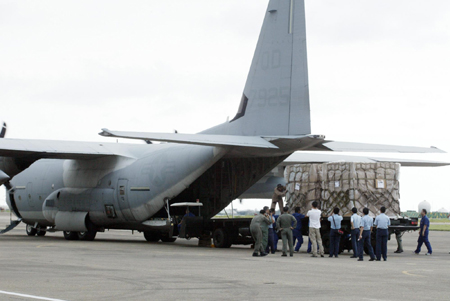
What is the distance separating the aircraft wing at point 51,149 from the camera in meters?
20.9

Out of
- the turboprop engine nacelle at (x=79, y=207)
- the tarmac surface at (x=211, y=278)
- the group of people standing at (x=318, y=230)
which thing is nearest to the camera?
the tarmac surface at (x=211, y=278)

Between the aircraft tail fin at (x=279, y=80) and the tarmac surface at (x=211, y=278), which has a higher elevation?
the aircraft tail fin at (x=279, y=80)

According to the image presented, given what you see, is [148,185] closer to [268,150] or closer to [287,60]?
[268,150]

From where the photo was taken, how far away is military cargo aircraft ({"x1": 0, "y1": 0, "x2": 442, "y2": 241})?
60.1ft

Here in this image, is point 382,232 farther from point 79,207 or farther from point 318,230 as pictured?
point 79,207

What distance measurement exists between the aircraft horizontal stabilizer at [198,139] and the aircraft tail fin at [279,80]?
76 centimetres

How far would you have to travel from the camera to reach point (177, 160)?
2050cm

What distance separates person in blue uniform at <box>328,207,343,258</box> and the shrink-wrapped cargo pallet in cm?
116

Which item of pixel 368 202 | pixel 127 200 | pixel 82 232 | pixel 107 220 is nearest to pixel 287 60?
pixel 368 202

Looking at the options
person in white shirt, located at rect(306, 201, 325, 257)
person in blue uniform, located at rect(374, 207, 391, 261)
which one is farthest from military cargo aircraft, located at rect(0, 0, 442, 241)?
person in blue uniform, located at rect(374, 207, 391, 261)

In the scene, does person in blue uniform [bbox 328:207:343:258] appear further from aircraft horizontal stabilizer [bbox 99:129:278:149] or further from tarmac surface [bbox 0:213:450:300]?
aircraft horizontal stabilizer [bbox 99:129:278:149]

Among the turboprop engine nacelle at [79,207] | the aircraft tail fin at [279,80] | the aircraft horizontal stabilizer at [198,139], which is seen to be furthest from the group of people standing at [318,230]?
the turboprop engine nacelle at [79,207]

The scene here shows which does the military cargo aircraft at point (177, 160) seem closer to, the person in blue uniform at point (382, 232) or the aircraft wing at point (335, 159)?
the person in blue uniform at point (382, 232)

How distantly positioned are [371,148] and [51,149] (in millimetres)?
10695
